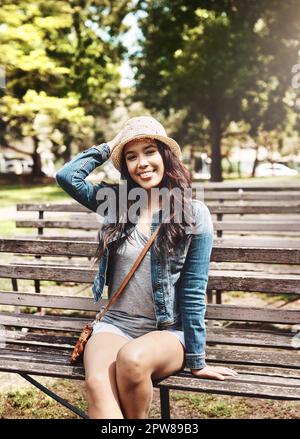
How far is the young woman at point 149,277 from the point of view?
2482 mm

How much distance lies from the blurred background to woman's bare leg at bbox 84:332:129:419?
391 inches

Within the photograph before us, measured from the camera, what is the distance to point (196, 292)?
274 centimetres

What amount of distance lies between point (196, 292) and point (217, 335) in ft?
2.09

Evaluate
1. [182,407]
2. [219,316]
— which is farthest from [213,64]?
[219,316]

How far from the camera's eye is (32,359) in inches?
117

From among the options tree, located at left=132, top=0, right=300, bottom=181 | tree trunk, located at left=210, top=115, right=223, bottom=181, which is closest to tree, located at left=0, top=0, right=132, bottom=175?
tree, located at left=132, top=0, right=300, bottom=181

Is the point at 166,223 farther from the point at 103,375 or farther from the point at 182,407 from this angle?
the point at 182,407

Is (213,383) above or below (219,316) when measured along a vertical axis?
below

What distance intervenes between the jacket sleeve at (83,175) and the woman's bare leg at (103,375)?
0.85 meters

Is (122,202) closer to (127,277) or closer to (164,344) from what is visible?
(127,277)

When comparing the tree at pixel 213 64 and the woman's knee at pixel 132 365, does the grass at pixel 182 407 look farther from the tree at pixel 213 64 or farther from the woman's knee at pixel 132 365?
the tree at pixel 213 64

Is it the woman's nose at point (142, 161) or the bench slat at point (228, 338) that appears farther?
the bench slat at point (228, 338)

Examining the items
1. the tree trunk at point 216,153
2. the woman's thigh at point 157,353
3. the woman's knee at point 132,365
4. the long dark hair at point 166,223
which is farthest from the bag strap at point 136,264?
the tree trunk at point 216,153

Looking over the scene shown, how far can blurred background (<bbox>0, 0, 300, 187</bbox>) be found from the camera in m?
13.0
